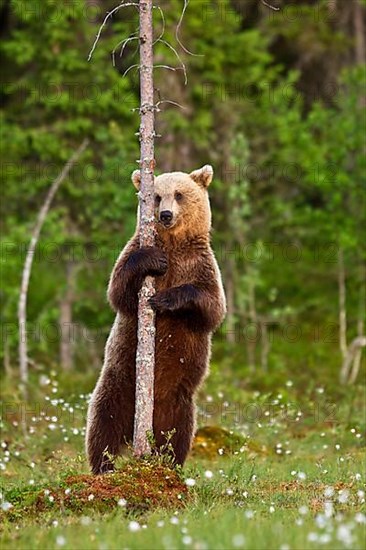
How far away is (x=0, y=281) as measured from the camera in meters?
16.8

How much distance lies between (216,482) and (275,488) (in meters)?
0.52

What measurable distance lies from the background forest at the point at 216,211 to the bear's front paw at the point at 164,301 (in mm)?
2705

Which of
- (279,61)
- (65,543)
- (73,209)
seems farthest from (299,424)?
(279,61)

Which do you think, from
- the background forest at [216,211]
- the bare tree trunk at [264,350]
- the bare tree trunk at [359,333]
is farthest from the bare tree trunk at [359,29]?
the bare tree trunk at [264,350]

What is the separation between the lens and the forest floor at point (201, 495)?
6191 millimetres

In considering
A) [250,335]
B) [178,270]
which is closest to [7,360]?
[250,335]

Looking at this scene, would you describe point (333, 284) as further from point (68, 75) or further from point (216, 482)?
point (216, 482)

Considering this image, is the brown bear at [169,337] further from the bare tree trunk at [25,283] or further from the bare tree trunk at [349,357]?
the bare tree trunk at [349,357]

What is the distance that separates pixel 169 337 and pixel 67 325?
393 inches

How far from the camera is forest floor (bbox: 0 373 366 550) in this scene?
6.19m

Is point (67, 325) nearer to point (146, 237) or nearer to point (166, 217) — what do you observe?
point (166, 217)

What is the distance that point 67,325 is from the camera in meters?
18.8

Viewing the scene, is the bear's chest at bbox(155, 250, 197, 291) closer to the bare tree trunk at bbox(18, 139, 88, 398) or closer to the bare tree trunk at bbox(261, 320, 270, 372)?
the bare tree trunk at bbox(18, 139, 88, 398)

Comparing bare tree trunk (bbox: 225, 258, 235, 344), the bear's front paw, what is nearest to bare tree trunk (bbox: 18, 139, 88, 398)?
bare tree trunk (bbox: 225, 258, 235, 344)
